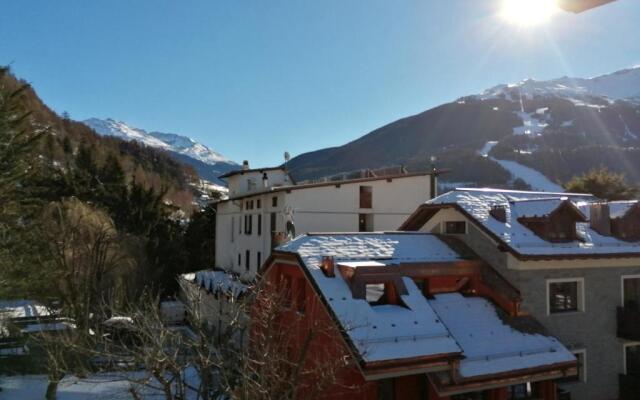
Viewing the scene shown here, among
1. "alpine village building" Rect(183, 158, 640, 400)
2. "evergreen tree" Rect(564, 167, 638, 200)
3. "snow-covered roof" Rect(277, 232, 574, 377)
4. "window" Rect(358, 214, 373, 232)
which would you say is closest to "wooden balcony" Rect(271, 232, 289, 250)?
"window" Rect(358, 214, 373, 232)

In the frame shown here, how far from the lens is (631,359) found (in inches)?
642

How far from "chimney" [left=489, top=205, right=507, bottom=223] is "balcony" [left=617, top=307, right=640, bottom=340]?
4.79 metres

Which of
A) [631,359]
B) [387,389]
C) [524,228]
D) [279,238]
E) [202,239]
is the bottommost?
[631,359]

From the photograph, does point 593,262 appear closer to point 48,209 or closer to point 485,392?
point 485,392

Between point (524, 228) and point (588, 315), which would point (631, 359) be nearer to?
point (588, 315)

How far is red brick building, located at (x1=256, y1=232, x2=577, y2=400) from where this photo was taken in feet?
37.5

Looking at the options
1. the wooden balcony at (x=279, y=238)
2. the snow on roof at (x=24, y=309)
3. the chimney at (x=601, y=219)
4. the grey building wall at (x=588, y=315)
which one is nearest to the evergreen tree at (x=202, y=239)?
the snow on roof at (x=24, y=309)

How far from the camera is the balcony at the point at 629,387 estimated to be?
49.8 feet

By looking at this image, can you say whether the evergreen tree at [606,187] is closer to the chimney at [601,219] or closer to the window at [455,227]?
the chimney at [601,219]

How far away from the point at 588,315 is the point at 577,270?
1474 millimetres

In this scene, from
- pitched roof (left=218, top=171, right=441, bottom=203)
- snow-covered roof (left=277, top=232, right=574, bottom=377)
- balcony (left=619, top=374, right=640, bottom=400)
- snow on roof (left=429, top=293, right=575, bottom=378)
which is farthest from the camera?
pitched roof (left=218, top=171, right=441, bottom=203)

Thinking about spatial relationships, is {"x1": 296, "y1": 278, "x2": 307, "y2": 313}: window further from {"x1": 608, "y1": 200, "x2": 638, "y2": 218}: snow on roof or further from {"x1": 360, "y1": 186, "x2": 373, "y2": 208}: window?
{"x1": 360, "y1": 186, "x2": 373, "y2": 208}: window

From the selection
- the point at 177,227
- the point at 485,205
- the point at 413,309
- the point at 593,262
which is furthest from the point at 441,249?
the point at 177,227

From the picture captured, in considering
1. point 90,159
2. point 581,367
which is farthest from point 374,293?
point 90,159
